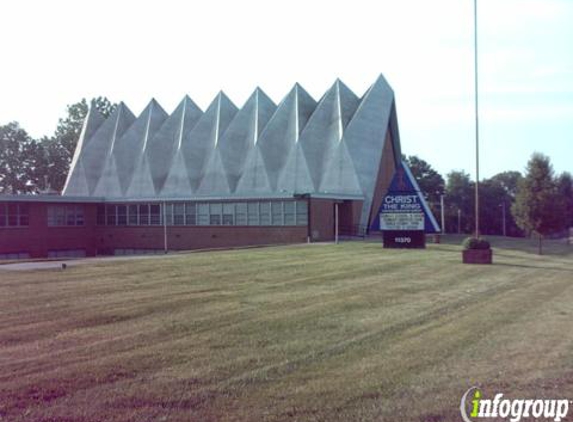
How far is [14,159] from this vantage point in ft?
294

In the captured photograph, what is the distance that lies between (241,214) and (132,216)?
39.3ft

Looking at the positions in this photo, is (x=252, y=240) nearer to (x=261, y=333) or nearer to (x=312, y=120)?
(x=312, y=120)

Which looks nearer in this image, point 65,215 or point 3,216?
point 3,216

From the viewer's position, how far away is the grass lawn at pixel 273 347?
637 cm

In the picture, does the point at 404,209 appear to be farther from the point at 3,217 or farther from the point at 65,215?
the point at 65,215

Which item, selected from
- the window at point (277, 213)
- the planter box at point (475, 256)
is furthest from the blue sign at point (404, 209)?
the window at point (277, 213)

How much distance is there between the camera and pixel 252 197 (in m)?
44.8

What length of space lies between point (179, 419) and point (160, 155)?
6720 centimetres

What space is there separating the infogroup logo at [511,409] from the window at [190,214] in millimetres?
42783

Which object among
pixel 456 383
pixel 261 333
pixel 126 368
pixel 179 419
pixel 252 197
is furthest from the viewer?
pixel 252 197

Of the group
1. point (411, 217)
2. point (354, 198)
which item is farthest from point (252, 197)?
point (411, 217)

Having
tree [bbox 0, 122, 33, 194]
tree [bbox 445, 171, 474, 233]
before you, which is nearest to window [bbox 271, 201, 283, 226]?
tree [bbox 445, 171, 474, 233]

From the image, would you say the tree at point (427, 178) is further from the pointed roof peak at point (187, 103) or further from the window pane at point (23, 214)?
the window pane at point (23, 214)

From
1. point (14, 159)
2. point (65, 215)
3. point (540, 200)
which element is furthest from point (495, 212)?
point (14, 159)
